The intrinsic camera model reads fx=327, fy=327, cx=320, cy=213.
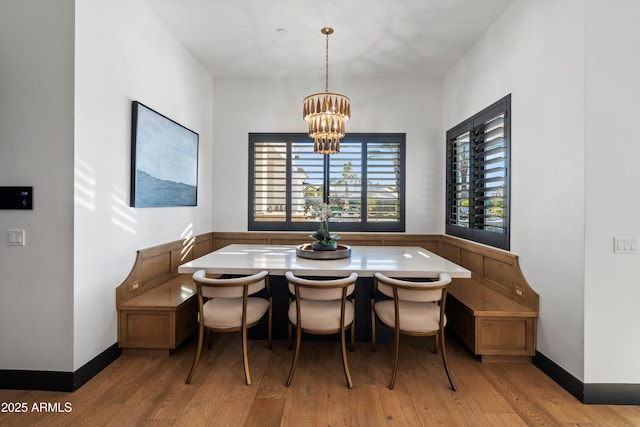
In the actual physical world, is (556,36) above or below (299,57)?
below

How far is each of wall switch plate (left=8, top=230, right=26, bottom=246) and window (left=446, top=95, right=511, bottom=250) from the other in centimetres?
387

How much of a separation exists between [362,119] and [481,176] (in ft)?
6.17

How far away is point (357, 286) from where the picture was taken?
300 cm

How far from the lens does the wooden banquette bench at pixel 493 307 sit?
104 inches

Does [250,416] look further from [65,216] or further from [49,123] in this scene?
[49,123]

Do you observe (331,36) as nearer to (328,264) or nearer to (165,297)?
(328,264)

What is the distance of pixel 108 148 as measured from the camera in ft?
8.57

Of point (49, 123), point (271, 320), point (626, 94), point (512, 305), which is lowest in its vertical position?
point (271, 320)

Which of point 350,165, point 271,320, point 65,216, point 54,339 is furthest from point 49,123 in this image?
point 350,165

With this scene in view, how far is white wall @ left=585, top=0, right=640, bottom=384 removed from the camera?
2.14 m

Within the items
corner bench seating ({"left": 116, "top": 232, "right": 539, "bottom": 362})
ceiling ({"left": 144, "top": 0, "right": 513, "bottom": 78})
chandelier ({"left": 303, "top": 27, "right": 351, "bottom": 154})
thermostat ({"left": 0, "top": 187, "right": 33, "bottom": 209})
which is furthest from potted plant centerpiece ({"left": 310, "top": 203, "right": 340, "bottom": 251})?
thermostat ({"left": 0, "top": 187, "right": 33, "bottom": 209})

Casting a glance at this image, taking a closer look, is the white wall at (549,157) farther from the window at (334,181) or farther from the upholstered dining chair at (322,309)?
the window at (334,181)

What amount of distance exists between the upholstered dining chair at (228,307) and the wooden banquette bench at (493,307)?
69.3 inches

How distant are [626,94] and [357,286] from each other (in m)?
2.37
